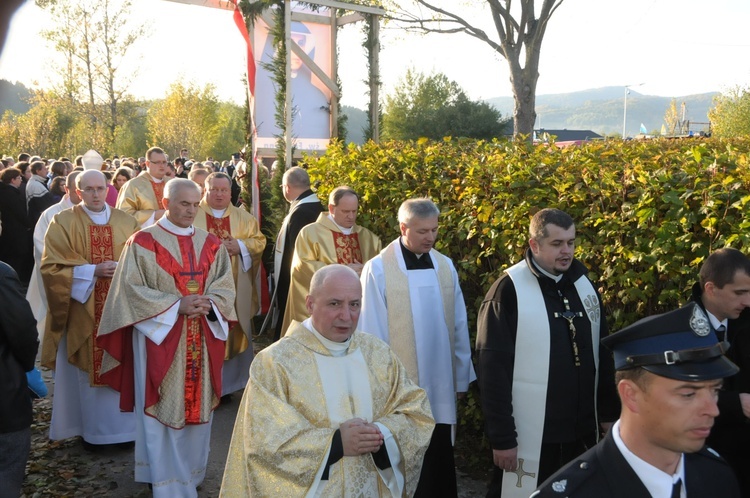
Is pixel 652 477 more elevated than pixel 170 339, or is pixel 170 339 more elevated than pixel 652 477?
pixel 652 477

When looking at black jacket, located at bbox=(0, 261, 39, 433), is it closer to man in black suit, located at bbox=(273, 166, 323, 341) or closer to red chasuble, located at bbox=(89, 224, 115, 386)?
red chasuble, located at bbox=(89, 224, 115, 386)

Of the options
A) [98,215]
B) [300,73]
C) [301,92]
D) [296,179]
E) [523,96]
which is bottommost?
[98,215]

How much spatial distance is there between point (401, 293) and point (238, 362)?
3501 mm

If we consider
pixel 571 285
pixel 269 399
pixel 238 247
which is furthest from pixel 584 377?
pixel 238 247

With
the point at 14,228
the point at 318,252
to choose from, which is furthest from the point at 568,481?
the point at 14,228

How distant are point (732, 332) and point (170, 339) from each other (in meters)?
3.79

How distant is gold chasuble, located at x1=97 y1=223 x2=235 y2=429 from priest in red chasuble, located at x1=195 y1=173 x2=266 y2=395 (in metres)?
1.87

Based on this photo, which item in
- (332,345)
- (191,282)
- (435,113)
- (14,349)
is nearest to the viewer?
(332,345)

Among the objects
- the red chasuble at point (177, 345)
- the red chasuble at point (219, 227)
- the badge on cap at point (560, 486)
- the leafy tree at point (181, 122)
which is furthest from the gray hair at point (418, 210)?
the leafy tree at point (181, 122)

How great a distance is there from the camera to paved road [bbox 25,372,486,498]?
5.66 meters

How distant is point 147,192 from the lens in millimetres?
9156

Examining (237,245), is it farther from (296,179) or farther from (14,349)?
(14,349)

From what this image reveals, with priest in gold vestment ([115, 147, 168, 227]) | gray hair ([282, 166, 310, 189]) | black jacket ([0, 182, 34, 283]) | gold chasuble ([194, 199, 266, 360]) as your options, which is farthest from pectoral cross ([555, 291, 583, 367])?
black jacket ([0, 182, 34, 283])

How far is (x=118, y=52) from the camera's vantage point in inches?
86.4
